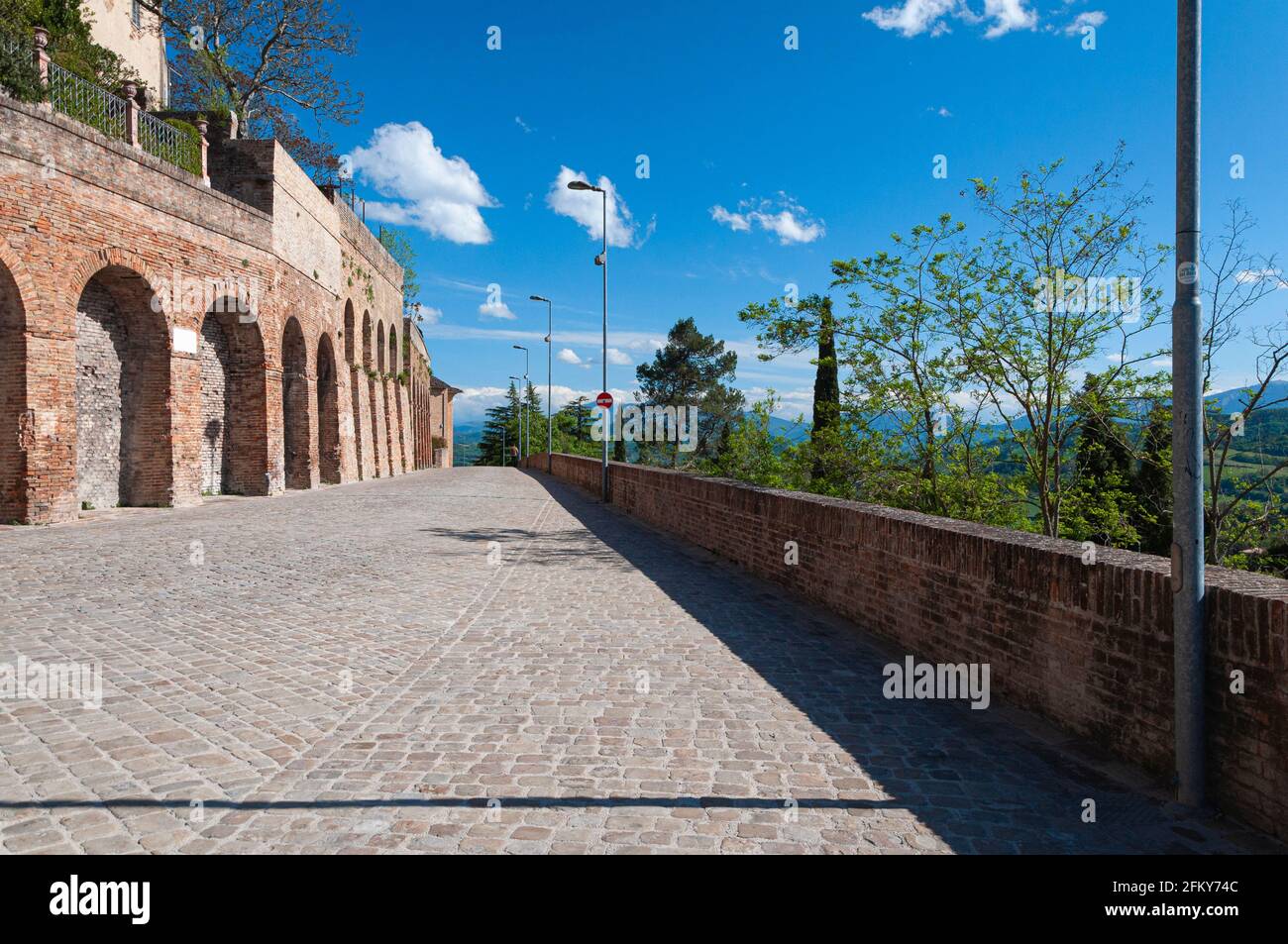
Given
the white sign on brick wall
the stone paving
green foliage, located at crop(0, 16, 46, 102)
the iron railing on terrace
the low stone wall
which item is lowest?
the stone paving

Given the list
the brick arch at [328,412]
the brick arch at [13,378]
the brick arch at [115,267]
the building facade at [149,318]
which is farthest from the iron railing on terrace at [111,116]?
the brick arch at [328,412]

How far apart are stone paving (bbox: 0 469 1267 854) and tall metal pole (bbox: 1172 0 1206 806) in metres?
0.37

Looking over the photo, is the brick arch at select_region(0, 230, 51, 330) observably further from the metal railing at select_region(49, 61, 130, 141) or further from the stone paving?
the stone paving

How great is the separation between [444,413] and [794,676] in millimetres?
80503

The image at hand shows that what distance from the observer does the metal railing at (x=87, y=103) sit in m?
15.3

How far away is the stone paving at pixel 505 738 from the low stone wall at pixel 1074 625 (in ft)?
0.70

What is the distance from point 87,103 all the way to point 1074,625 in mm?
20670

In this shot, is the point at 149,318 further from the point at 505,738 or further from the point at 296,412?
the point at 505,738

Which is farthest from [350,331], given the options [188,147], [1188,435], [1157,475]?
[1188,435]

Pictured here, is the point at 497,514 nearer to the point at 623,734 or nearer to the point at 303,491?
the point at 303,491

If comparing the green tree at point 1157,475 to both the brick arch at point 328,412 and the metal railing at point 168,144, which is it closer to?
the metal railing at point 168,144

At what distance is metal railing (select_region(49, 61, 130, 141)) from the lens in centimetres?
1527

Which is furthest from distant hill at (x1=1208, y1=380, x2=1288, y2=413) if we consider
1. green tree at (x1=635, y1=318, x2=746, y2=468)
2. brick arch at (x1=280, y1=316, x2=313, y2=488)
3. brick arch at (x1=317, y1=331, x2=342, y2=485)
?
green tree at (x1=635, y1=318, x2=746, y2=468)
